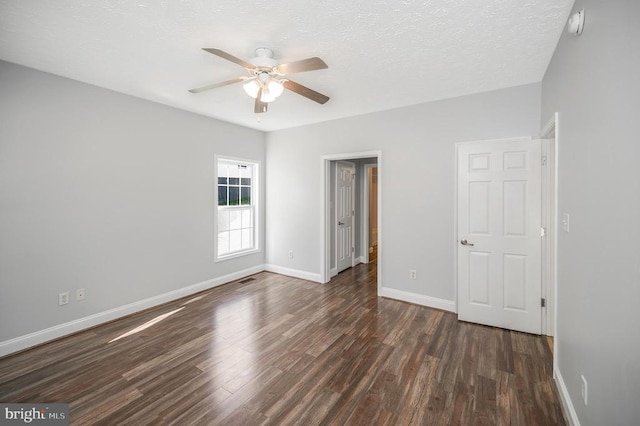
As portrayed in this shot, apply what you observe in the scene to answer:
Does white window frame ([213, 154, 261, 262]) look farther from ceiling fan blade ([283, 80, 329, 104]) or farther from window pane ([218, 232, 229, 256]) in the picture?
ceiling fan blade ([283, 80, 329, 104])

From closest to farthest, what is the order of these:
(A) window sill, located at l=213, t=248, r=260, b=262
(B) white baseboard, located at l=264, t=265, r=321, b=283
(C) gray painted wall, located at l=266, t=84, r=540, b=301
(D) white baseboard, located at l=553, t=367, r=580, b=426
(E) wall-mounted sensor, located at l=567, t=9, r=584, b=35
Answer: (E) wall-mounted sensor, located at l=567, t=9, r=584, b=35 < (D) white baseboard, located at l=553, t=367, r=580, b=426 < (C) gray painted wall, located at l=266, t=84, r=540, b=301 < (A) window sill, located at l=213, t=248, r=260, b=262 < (B) white baseboard, located at l=264, t=265, r=321, b=283

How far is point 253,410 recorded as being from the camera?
6.17 ft

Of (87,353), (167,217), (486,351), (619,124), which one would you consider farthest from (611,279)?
(167,217)

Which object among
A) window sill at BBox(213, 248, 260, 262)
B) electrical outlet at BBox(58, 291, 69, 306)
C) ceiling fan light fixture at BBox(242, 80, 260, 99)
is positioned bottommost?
electrical outlet at BBox(58, 291, 69, 306)

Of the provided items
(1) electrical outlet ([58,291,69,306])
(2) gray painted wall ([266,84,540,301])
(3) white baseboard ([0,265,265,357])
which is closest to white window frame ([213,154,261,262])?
(3) white baseboard ([0,265,265,357])

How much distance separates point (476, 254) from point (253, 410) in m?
2.79

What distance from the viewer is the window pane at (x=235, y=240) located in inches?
191

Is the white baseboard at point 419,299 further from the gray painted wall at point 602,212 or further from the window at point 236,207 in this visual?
the window at point 236,207

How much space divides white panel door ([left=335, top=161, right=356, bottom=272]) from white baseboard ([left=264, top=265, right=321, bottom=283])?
598 mm

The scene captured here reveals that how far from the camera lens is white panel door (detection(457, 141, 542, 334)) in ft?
9.53

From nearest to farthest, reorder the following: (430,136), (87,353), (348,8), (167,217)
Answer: (348,8) → (87,353) → (430,136) → (167,217)

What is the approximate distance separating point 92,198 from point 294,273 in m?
3.12

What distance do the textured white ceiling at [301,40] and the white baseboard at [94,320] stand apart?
2621 millimetres

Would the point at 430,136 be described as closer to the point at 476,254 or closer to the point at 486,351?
the point at 476,254
